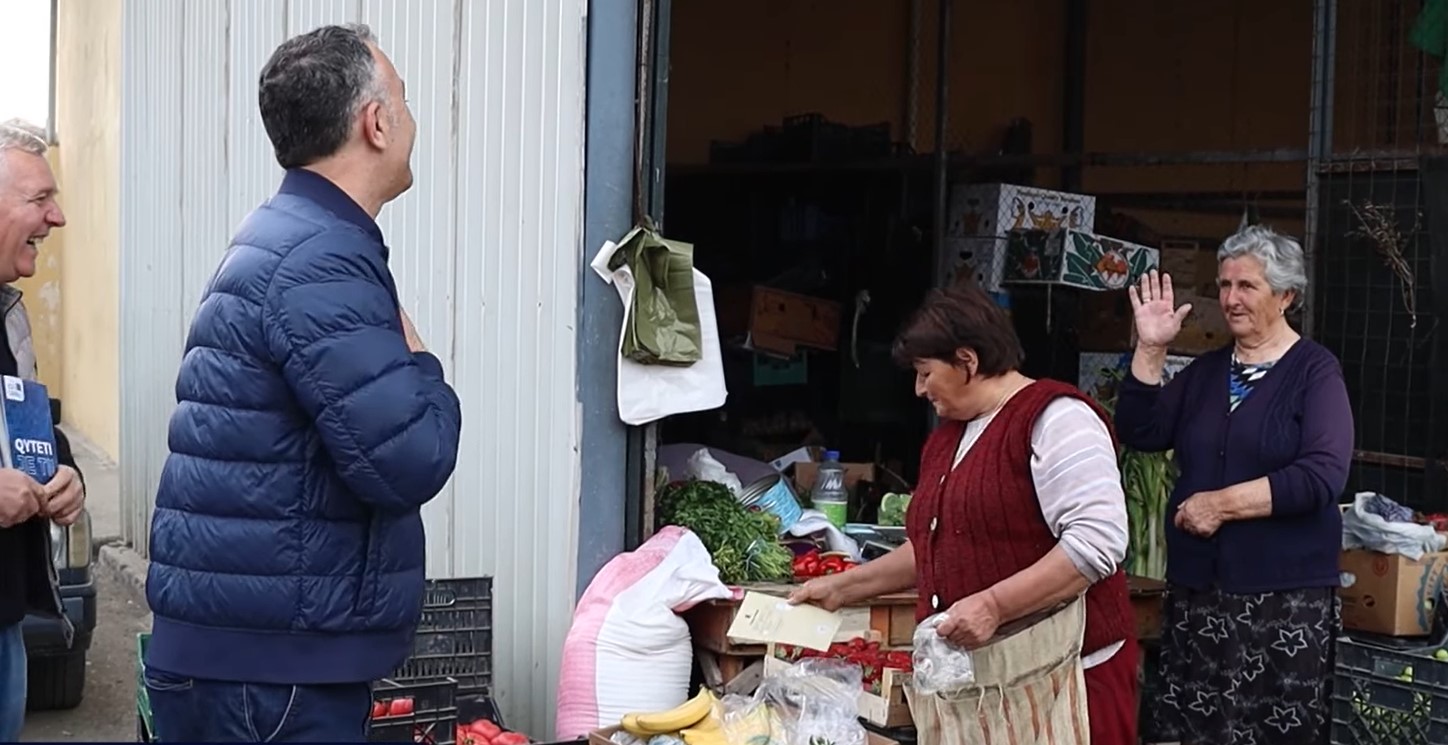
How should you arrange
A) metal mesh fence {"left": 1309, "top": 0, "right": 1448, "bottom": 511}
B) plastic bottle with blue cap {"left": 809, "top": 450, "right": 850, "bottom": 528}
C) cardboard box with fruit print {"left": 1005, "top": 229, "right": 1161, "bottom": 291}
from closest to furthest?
metal mesh fence {"left": 1309, "top": 0, "right": 1448, "bottom": 511}
plastic bottle with blue cap {"left": 809, "top": 450, "right": 850, "bottom": 528}
cardboard box with fruit print {"left": 1005, "top": 229, "right": 1161, "bottom": 291}

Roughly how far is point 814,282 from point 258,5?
3.75 metres

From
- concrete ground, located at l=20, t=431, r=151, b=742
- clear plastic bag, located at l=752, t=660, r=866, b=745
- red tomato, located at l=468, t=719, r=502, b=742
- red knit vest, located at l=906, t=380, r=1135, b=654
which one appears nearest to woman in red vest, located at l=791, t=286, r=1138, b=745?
red knit vest, located at l=906, t=380, r=1135, b=654

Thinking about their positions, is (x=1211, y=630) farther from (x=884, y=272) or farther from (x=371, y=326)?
(x=884, y=272)

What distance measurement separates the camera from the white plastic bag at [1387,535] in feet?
17.7

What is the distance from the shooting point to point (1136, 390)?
520cm

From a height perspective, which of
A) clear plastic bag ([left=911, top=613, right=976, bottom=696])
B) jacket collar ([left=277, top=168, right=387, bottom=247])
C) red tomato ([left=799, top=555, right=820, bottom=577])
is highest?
jacket collar ([left=277, top=168, right=387, bottom=247])

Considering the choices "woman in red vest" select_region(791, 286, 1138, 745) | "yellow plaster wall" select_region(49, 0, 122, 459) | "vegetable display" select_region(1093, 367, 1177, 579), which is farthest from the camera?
"yellow plaster wall" select_region(49, 0, 122, 459)

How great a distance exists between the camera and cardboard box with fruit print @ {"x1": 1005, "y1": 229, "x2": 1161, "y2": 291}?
8023mm

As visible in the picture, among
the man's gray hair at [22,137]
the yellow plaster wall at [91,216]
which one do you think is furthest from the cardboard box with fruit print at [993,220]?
the yellow plaster wall at [91,216]

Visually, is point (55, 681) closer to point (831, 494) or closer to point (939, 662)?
point (831, 494)

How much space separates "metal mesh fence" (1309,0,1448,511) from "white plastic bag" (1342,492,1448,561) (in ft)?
2.43

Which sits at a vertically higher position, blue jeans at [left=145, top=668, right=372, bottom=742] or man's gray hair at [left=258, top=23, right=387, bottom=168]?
man's gray hair at [left=258, top=23, right=387, bottom=168]

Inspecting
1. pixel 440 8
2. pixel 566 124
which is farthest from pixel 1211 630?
pixel 440 8

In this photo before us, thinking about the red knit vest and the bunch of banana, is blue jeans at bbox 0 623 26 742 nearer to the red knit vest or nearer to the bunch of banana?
the bunch of banana
